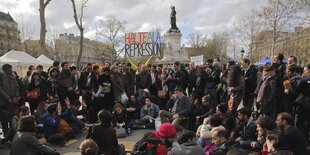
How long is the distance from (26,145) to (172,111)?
162 inches

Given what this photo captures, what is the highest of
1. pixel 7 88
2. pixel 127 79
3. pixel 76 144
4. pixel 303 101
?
pixel 127 79

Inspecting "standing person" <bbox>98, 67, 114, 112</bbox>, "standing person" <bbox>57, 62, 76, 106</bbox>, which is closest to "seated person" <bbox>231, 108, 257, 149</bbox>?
"standing person" <bbox>98, 67, 114, 112</bbox>

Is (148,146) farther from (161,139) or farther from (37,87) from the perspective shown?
(37,87)

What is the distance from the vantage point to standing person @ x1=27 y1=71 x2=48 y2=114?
7199mm

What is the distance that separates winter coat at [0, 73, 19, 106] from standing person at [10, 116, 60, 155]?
2837 millimetres

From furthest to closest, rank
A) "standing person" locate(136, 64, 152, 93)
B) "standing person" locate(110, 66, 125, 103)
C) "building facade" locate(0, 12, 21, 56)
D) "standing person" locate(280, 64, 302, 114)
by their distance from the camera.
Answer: "building facade" locate(0, 12, 21, 56) → "standing person" locate(136, 64, 152, 93) → "standing person" locate(110, 66, 125, 103) → "standing person" locate(280, 64, 302, 114)

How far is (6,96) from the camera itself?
6230 mm

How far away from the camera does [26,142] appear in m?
3.91

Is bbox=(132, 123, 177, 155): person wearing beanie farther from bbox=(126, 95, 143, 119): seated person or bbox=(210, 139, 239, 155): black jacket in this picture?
bbox=(126, 95, 143, 119): seated person

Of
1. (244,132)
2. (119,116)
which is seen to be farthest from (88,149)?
(119,116)

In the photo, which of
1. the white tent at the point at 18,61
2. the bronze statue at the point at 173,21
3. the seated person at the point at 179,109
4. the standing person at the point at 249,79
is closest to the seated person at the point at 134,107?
the seated person at the point at 179,109

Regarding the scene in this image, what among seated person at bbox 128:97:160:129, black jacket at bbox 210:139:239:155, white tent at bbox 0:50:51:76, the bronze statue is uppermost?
the bronze statue

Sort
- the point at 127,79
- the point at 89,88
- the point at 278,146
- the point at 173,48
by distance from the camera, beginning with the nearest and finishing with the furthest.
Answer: the point at 278,146
the point at 89,88
the point at 127,79
the point at 173,48

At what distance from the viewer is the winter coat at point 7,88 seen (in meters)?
6.25
